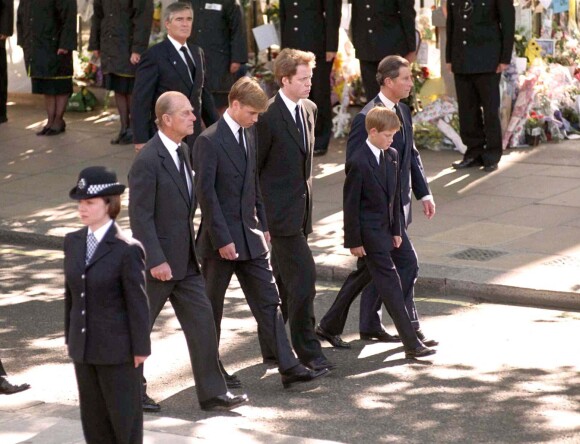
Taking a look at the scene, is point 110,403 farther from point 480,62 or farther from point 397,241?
point 480,62

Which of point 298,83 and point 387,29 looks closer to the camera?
point 298,83

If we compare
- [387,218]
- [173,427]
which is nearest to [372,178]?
[387,218]

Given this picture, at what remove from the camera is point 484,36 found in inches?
592

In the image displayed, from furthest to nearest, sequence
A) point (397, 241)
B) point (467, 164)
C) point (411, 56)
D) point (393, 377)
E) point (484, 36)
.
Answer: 1. point (411, 56)
2. point (467, 164)
3. point (484, 36)
4. point (397, 241)
5. point (393, 377)

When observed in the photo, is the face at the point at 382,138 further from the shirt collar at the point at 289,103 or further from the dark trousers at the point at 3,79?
the dark trousers at the point at 3,79

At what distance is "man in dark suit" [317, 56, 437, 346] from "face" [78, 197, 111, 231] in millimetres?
3153

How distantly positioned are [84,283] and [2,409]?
6.27 feet

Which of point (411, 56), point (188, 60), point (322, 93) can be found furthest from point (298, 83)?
point (322, 93)

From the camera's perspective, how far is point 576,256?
11.4m

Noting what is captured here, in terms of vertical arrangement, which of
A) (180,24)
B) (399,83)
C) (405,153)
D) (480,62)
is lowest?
(405,153)

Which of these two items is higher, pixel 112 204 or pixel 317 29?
pixel 317 29

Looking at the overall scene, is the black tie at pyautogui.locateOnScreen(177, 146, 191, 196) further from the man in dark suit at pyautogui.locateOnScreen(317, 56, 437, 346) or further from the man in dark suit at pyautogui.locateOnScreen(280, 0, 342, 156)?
the man in dark suit at pyautogui.locateOnScreen(280, 0, 342, 156)

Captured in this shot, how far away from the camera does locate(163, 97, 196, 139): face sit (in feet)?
25.7

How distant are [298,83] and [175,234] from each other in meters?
1.46
